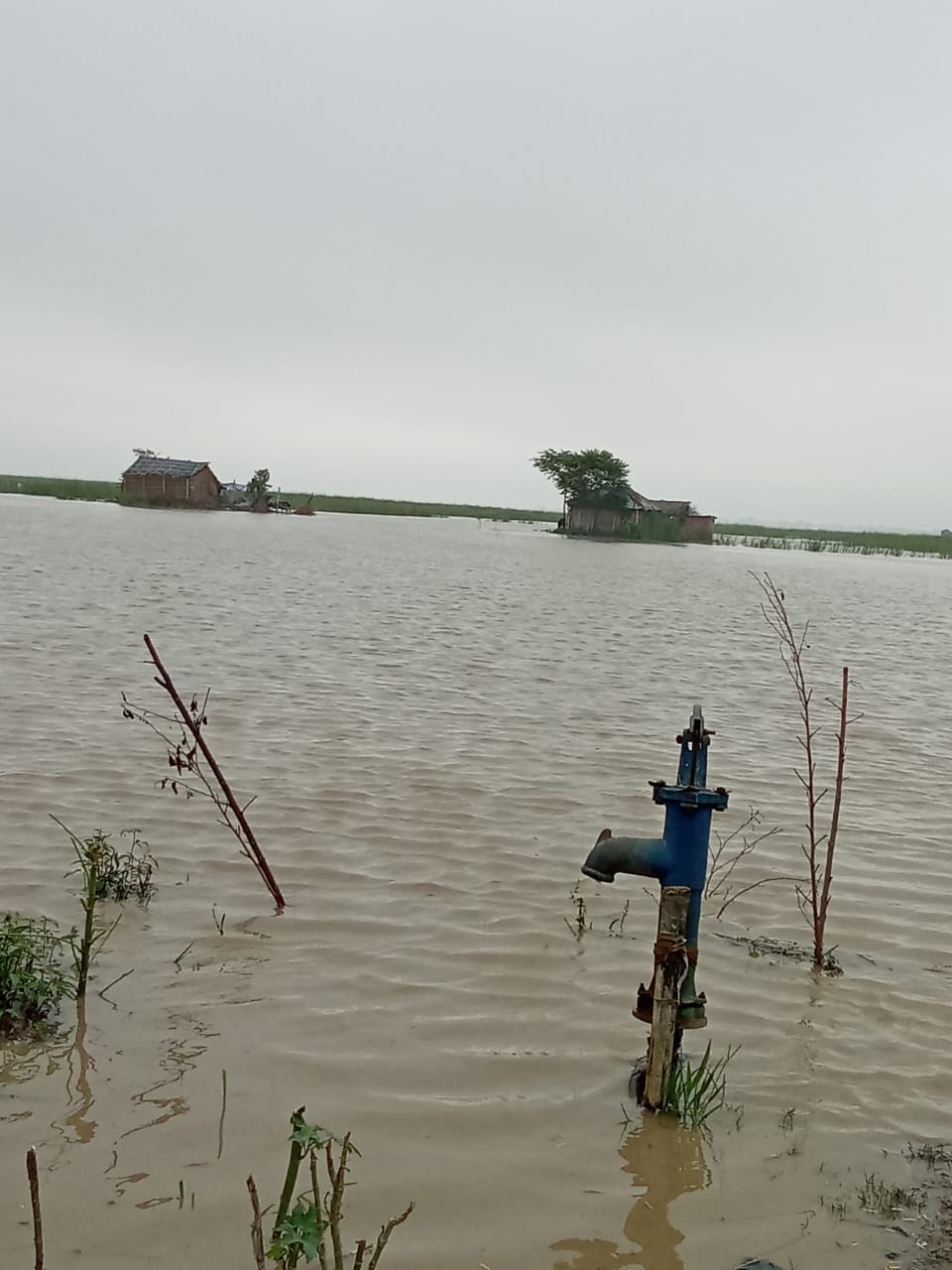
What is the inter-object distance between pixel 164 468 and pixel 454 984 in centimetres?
6272

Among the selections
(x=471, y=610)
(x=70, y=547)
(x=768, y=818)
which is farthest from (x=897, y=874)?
(x=70, y=547)

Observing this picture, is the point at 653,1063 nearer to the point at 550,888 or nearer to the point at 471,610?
the point at 550,888

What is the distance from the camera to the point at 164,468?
207 feet

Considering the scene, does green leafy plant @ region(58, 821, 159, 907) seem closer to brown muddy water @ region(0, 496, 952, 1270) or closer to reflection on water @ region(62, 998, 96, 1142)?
brown muddy water @ region(0, 496, 952, 1270)

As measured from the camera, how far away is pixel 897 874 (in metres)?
5.71

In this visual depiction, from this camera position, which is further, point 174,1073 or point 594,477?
point 594,477

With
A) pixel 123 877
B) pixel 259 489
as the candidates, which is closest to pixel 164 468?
pixel 259 489

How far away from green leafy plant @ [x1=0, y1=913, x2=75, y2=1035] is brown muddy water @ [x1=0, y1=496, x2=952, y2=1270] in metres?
0.14

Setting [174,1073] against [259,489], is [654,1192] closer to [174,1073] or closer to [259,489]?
[174,1073]

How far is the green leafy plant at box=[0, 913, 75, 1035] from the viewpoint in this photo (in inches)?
137

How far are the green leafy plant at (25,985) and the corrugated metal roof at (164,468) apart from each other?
201ft

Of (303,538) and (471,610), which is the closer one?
(471,610)

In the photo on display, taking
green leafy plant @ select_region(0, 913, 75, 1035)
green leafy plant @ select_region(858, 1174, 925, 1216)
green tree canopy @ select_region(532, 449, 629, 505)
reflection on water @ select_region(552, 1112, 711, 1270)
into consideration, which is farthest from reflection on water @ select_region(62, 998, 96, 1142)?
green tree canopy @ select_region(532, 449, 629, 505)

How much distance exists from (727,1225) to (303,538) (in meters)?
39.2
